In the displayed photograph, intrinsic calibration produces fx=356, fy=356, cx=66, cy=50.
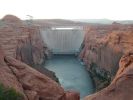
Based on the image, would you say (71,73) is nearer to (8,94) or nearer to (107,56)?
(107,56)

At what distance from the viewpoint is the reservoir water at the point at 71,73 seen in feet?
155

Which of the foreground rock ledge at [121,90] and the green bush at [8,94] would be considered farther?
the foreground rock ledge at [121,90]

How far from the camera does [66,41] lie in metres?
83.0

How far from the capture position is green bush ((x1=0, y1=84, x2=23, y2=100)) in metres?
14.7

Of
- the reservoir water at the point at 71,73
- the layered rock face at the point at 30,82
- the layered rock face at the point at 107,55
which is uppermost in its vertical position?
the layered rock face at the point at 30,82

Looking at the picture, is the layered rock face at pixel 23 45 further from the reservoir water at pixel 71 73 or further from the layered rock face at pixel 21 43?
the reservoir water at pixel 71 73

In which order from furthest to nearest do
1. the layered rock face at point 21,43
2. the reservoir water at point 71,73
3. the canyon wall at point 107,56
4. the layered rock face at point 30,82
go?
the layered rock face at point 21,43 → the reservoir water at point 71,73 → the canyon wall at point 107,56 → the layered rock face at point 30,82

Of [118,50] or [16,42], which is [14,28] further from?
[118,50]

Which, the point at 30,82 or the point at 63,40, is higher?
the point at 30,82


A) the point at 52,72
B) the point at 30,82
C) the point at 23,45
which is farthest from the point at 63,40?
the point at 30,82

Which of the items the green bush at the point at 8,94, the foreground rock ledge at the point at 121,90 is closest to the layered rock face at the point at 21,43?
the foreground rock ledge at the point at 121,90

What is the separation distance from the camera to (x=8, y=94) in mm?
14891

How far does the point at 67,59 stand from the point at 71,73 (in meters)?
16.7

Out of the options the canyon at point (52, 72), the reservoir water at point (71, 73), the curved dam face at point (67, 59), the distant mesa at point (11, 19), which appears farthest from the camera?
the distant mesa at point (11, 19)
